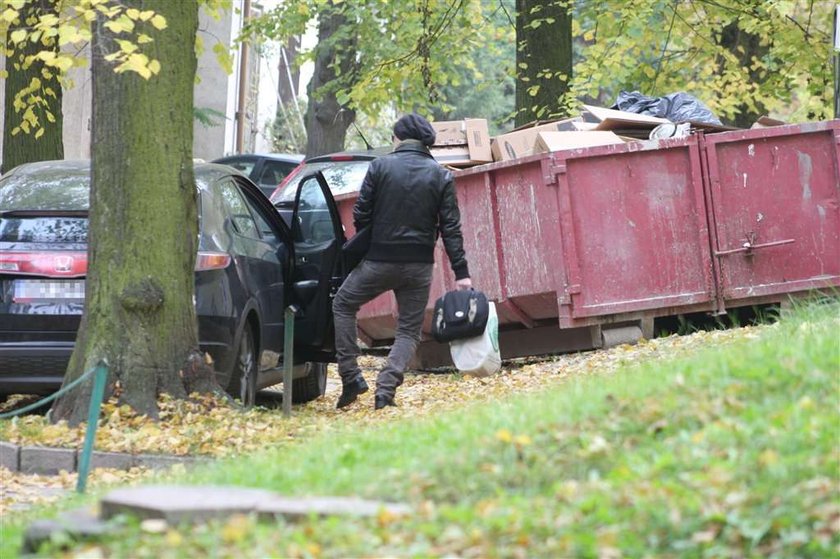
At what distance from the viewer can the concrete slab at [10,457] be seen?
7.96 metres

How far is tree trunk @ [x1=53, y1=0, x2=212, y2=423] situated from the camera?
847 centimetres

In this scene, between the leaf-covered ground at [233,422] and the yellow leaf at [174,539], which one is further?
the leaf-covered ground at [233,422]

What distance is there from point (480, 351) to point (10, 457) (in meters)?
3.24

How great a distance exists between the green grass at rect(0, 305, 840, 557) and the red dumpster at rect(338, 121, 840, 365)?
4.66 metres

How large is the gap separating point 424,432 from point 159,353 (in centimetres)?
257

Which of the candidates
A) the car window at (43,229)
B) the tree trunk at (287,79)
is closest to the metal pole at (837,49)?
the car window at (43,229)

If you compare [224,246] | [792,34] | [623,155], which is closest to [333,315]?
[224,246]

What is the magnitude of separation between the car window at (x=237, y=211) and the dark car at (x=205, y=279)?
1 cm

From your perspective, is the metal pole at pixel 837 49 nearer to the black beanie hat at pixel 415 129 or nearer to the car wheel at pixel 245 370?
the black beanie hat at pixel 415 129

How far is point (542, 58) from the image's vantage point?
17.7 m

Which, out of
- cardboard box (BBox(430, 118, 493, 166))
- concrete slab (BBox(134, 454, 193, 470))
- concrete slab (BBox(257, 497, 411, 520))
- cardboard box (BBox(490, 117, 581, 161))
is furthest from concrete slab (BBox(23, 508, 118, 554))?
cardboard box (BBox(430, 118, 493, 166))

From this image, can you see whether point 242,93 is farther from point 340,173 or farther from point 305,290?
point 305,290

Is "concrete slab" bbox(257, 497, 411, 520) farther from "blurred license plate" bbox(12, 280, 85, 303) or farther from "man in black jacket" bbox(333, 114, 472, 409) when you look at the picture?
"man in black jacket" bbox(333, 114, 472, 409)

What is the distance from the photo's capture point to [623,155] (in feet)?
36.8
